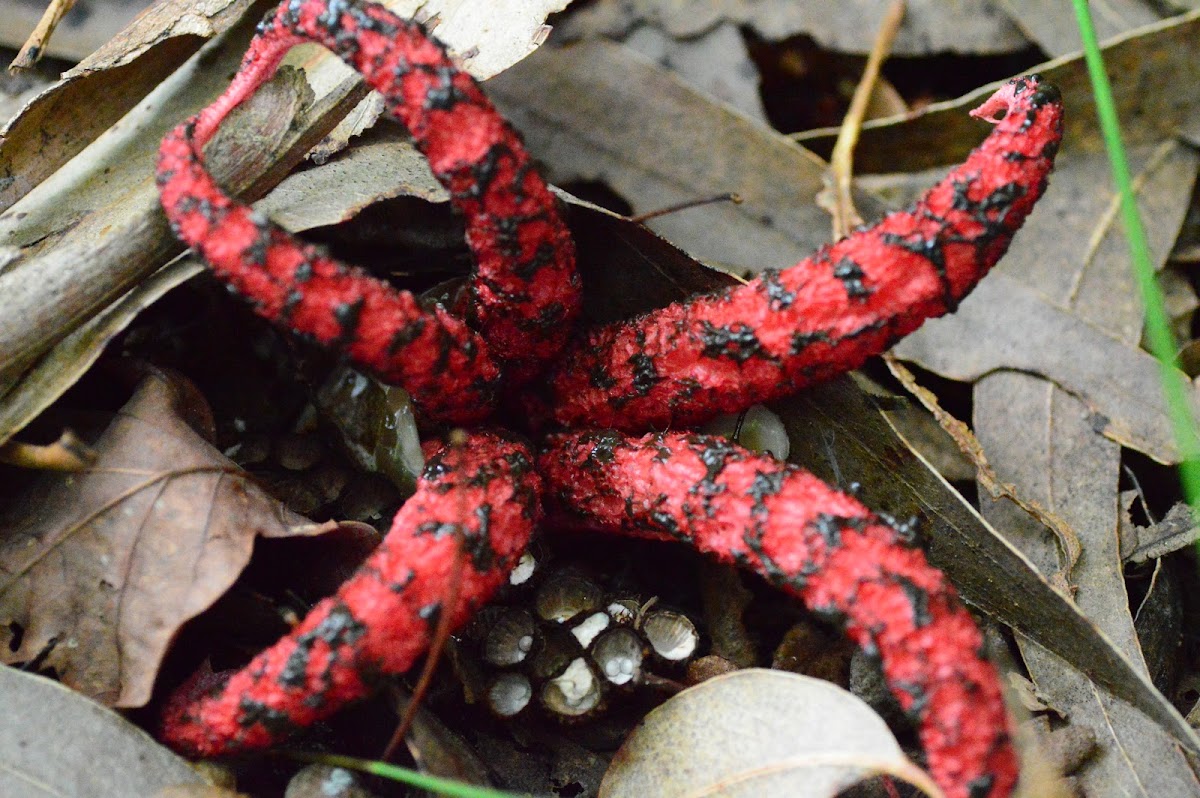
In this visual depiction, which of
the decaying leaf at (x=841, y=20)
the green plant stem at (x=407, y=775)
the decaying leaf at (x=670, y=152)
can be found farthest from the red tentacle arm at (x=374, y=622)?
the decaying leaf at (x=841, y=20)

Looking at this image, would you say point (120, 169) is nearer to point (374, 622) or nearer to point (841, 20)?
point (374, 622)

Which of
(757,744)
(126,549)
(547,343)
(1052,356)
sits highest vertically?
(126,549)

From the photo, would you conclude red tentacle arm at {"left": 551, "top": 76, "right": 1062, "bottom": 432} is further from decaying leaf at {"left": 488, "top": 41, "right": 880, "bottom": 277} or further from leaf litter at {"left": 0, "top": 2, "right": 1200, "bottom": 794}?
decaying leaf at {"left": 488, "top": 41, "right": 880, "bottom": 277}

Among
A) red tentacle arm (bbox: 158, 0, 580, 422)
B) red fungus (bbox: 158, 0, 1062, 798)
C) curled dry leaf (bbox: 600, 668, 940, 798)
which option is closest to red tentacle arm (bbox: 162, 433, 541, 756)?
red fungus (bbox: 158, 0, 1062, 798)

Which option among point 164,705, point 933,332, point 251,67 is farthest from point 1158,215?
point 164,705

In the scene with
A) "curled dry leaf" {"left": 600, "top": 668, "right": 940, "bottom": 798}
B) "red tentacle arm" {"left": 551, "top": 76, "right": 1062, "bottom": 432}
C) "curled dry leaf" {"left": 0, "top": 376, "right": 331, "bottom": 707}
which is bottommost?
"curled dry leaf" {"left": 600, "top": 668, "right": 940, "bottom": 798}

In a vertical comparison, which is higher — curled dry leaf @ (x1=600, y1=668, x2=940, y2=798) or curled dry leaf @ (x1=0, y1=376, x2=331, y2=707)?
curled dry leaf @ (x1=0, y1=376, x2=331, y2=707)

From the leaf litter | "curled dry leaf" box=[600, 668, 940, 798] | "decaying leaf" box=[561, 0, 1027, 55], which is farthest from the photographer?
"decaying leaf" box=[561, 0, 1027, 55]

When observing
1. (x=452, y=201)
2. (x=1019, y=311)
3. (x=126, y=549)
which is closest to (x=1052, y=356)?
(x=1019, y=311)
